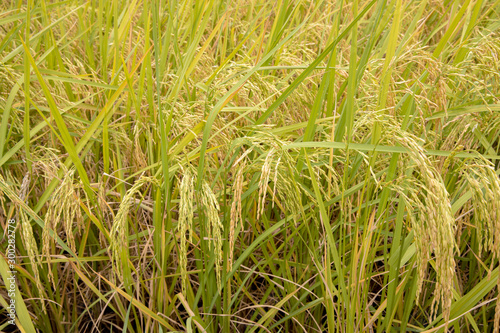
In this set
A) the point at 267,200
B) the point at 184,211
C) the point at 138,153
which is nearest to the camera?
the point at 184,211

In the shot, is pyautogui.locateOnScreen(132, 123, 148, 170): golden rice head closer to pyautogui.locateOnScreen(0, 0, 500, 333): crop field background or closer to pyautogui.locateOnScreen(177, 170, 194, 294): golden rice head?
pyautogui.locateOnScreen(0, 0, 500, 333): crop field background

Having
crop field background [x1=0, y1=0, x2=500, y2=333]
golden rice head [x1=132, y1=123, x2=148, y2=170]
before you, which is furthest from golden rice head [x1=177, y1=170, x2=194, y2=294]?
golden rice head [x1=132, y1=123, x2=148, y2=170]

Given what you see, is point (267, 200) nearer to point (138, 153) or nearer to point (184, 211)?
point (138, 153)

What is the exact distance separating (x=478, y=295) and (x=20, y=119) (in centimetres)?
150

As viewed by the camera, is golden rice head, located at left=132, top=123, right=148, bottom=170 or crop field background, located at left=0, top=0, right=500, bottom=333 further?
golden rice head, located at left=132, top=123, right=148, bottom=170

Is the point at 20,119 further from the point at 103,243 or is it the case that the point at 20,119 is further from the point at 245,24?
the point at 245,24

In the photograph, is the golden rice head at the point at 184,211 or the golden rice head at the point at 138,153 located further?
the golden rice head at the point at 138,153

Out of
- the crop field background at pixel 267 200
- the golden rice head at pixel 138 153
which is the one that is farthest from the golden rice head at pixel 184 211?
the golden rice head at pixel 138 153

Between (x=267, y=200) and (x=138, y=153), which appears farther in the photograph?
(x=267, y=200)

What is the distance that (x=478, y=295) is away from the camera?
3.55 feet

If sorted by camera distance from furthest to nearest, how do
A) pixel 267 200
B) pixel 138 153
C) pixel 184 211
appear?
pixel 267 200 < pixel 138 153 < pixel 184 211

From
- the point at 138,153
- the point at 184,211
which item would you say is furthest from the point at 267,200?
the point at 184,211

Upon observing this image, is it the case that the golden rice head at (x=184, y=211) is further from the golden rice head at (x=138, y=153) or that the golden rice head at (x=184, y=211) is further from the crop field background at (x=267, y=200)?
the golden rice head at (x=138, y=153)

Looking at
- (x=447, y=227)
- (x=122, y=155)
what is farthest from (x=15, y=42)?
(x=447, y=227)
